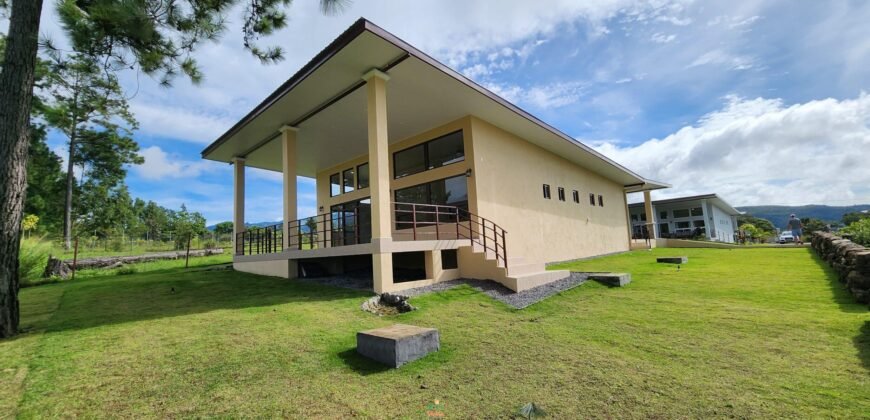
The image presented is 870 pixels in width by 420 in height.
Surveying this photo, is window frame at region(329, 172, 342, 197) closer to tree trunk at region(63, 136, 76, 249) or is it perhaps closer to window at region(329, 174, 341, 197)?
window at region(329, 174, 341, 197)

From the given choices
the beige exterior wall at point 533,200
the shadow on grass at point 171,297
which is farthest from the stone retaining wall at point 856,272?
the shadow on grass at point 171,297

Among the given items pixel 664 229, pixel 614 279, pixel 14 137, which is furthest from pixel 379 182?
pixel 664 229

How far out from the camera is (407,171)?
13.3 m

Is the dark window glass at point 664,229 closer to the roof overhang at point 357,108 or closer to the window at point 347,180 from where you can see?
the roof overhang at point 357,108

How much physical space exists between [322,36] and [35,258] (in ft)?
39.0

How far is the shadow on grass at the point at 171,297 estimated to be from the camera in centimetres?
618

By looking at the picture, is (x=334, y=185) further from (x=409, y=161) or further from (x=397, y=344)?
(x=397, y=344)

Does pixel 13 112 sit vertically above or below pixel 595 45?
below

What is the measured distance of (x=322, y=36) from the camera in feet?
24.7

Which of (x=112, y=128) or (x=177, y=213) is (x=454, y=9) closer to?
(x=112, y=128)

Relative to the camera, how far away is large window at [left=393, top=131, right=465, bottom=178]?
11691 millimetres

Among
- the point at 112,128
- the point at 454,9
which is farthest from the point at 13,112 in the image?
the point at 112,128

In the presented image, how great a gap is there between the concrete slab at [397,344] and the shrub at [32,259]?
13047mm

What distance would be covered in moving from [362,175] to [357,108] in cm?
533
